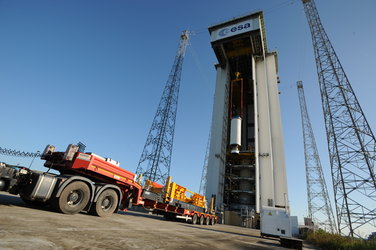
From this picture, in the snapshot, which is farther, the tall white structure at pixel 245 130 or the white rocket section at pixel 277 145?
the tall white structure at pixel 245 130

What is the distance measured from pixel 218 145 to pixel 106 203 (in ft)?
96.6

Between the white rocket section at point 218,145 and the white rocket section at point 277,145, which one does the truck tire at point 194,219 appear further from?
the white rocket section at point 277,145

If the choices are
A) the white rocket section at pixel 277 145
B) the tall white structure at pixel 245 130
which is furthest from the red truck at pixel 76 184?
the white rocket section at pixel 277 145

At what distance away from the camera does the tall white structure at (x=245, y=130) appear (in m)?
33.2

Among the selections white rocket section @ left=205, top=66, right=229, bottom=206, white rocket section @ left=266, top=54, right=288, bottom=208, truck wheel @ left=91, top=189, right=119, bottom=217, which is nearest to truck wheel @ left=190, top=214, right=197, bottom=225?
truck wheel @ left=91, top=189, right=119, bottom=217

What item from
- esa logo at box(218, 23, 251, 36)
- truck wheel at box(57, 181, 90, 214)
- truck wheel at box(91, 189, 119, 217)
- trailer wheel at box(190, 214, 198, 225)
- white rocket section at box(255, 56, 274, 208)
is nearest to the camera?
truck wheel at box(57, 181, 90, 214)

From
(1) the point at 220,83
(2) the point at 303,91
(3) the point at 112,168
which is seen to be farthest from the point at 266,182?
(2) the point at 303,91

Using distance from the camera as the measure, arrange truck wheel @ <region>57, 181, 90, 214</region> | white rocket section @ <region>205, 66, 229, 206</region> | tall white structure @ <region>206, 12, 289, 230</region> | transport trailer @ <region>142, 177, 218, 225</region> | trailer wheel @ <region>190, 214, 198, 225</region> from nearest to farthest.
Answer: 1. truck wheel @ <region>57, 181, 90, 214</region>
2. transport trailer @ <region>142, 177, 218, 225</region>
3. trailer wheel @ <region>190, 214, 198, 225</region>
4. tall white structure @ <region>206, 12, 289, 230</region>
5. white rocket section @ <region>205, 66, 229, 206</region>

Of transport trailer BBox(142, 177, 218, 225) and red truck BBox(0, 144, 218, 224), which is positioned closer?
Answer: red truck BBox(0, 144, 218, 224)

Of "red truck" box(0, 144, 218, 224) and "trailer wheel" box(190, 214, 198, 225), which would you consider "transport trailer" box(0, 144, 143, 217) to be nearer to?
"red truck" box(0, 144, 218, 224)

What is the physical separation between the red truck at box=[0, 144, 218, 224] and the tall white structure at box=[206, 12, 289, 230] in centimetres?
2452

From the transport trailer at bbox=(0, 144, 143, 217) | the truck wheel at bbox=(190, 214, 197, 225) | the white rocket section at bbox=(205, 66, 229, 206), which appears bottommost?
the truck wheel at bbox=(190, 214, 197, 225)

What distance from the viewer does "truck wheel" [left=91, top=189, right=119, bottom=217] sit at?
947cm

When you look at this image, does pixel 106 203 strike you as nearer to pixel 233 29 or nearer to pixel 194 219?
pixel 194 219
